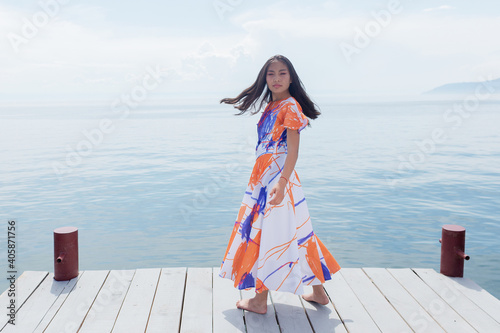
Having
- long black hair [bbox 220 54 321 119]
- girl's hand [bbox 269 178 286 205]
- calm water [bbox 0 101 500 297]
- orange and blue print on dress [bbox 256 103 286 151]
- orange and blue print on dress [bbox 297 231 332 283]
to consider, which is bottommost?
calm water [bbox 0 101 500 297]

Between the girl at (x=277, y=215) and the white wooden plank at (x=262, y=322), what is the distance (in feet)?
0.14

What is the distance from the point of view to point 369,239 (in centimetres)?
773

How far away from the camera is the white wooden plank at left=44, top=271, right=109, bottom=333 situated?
302 cm

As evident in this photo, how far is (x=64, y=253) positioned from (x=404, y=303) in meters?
2.49

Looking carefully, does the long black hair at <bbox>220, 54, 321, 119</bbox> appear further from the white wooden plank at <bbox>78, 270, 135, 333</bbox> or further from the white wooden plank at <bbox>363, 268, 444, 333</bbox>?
the white wooden plank at <bbox>78, 270, 135, 333</bbox>

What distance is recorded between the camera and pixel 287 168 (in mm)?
2953

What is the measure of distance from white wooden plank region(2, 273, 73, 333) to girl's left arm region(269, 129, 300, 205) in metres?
1.65

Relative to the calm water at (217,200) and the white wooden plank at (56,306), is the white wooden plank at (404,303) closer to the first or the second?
the white wooden plank at (56,306)

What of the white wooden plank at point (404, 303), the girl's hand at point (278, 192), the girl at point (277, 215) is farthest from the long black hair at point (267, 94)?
the white wooden plank at point (404, 303)

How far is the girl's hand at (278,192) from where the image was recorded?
2928mm

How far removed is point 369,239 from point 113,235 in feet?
13.4

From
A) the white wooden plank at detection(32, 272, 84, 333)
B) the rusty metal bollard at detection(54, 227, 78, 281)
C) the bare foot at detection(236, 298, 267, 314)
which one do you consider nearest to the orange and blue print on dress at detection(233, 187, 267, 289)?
the bare foot at detection(236, 298, 267, 314)

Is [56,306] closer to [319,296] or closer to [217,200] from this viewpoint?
[319,296]

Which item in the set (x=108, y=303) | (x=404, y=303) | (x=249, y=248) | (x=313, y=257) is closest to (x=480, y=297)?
(x=404, y=303)
